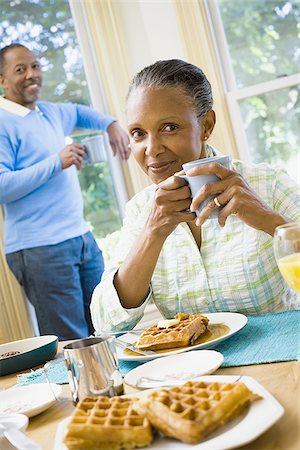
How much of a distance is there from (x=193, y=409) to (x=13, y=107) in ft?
8.90

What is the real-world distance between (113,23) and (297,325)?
2690mm

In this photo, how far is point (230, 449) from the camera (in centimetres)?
80

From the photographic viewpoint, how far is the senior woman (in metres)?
1.66

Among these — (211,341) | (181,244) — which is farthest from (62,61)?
(211,341)

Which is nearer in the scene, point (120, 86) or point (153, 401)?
point (153, 401)

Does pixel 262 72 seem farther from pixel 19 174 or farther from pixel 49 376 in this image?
pixel 49 376

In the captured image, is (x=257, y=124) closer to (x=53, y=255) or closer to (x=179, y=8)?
(x=179, y=8)

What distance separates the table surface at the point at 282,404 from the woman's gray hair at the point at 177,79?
0.80 metres

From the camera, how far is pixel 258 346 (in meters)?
1.27

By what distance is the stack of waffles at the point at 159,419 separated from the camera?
2.73 feet

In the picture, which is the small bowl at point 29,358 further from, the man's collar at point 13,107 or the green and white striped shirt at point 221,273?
the man's collar at point 13,107

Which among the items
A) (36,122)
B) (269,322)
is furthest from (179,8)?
(269,322)

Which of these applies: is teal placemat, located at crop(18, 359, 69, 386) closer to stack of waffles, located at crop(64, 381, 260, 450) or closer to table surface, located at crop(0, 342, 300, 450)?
table surface, located at crop(0, 342, 300, 450)

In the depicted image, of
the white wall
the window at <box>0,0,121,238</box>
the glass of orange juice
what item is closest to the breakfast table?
the glass of orange juice
